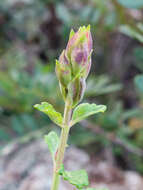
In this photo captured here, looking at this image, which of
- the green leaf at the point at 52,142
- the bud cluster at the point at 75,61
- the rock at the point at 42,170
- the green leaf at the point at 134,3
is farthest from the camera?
the rock at the point at 42,170

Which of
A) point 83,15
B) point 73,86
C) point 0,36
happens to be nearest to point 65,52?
point 73,86

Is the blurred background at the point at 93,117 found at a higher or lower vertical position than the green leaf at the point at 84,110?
higher

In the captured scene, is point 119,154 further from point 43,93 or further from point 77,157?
point 43,93

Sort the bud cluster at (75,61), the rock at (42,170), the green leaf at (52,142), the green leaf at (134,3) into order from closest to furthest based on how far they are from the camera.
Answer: the bud cluster at (75,61), the green leaf at (52,142), the green leaf at (134,3), the rock at (42,170)

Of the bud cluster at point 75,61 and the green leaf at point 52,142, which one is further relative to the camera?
the green leaf at point 52,142

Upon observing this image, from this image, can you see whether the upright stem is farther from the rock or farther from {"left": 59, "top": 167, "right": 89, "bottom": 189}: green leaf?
the rock

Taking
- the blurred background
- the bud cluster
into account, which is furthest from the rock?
the bud cluster

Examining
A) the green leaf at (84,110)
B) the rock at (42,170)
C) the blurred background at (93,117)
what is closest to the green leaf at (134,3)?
the blurred background at (93,117)

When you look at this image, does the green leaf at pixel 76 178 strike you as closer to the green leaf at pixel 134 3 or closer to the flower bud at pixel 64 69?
the flower bud at pixel 64 69
